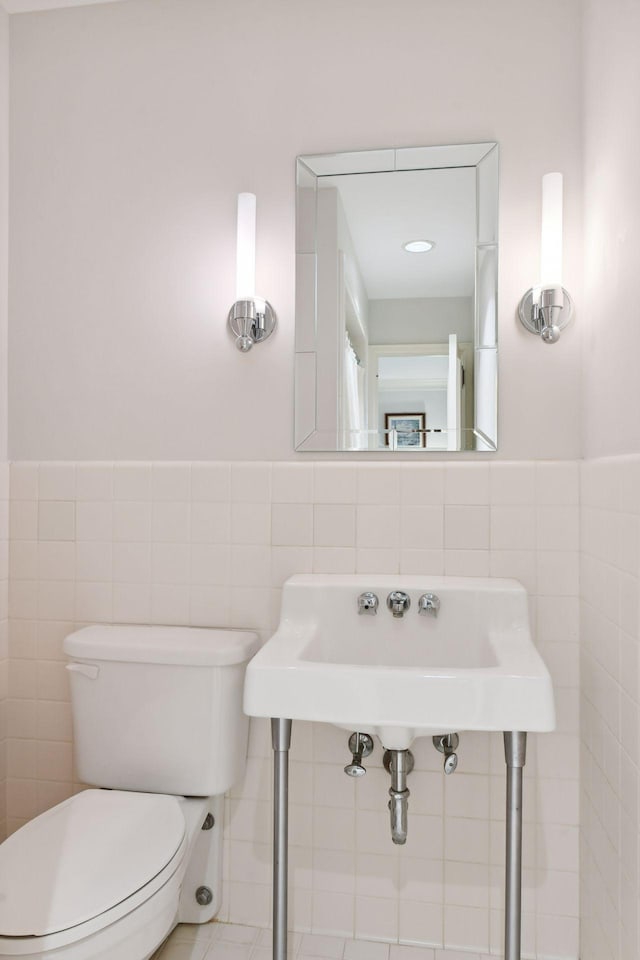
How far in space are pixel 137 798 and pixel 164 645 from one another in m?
0.31

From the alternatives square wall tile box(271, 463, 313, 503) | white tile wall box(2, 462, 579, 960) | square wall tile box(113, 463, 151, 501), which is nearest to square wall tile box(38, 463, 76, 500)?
white tile wall box(2, 462, 579, 960)

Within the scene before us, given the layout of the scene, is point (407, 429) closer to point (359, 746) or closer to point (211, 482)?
point (211, 482)

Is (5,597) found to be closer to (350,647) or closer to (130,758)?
(130,758)

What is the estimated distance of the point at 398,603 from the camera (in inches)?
58.4

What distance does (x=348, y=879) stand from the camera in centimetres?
162

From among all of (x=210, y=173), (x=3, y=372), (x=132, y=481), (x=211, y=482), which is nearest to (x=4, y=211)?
(x=3, y=372)

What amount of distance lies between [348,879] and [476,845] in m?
0.32

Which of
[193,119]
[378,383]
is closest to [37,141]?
[193,119]

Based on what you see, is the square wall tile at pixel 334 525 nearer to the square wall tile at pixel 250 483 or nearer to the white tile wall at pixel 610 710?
the square wall tile at pixel 250 483

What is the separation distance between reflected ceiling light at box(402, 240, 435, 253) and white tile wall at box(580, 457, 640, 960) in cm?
63

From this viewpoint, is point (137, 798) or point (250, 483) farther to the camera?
point (250, 483)

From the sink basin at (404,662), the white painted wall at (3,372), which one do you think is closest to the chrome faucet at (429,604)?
the sink basin at (404,662)

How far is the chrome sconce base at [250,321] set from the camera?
1636 mm

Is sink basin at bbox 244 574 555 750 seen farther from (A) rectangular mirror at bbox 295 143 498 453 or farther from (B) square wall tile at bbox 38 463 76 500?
(B) square wall tile at bbox 38 463 76 500
